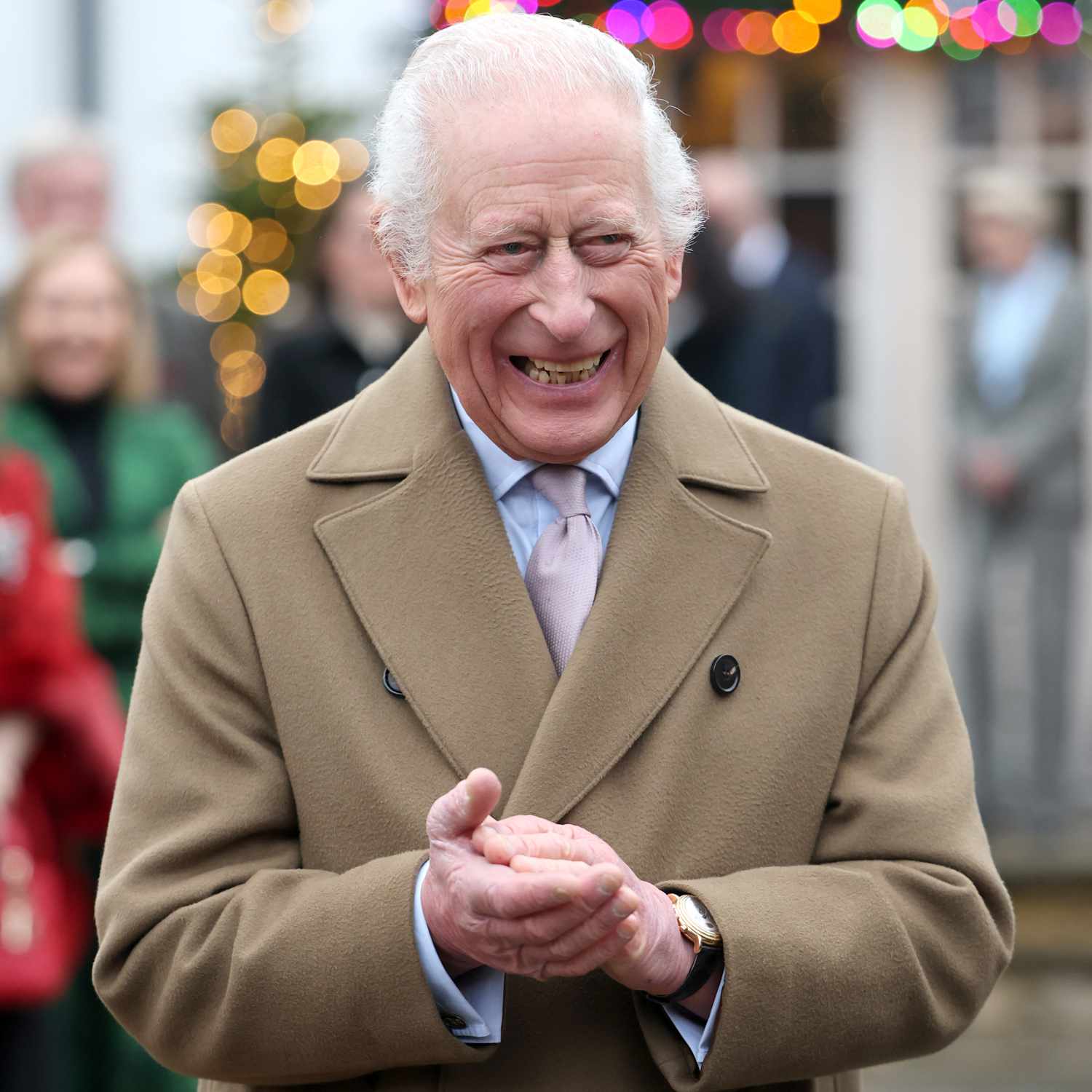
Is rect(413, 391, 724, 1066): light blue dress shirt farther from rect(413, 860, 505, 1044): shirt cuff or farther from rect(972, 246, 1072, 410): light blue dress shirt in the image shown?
rect(972, 246, 1072, 410): light blue dress shirt

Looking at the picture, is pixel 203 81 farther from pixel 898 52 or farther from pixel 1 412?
pixel 1 412

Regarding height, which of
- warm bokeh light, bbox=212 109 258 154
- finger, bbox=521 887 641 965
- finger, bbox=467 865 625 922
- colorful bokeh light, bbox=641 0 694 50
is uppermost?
colorful bokeh light, bbox=641 0 694 50

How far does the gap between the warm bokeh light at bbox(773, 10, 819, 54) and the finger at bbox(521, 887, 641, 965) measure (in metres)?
6.19

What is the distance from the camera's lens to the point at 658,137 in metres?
2.50

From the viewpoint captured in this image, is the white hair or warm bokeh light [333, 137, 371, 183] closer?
the white hair

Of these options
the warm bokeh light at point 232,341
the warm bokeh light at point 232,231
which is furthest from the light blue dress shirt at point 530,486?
the warm bokeh light at point 232,231

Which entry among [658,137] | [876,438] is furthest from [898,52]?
[658,137]

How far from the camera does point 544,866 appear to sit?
2.21 m

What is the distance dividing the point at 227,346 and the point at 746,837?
6486 millimetres

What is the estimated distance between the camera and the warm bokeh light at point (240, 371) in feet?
28.0

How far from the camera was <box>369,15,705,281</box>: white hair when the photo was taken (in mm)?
2420

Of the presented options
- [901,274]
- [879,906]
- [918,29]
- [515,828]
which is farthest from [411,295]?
[901,274]


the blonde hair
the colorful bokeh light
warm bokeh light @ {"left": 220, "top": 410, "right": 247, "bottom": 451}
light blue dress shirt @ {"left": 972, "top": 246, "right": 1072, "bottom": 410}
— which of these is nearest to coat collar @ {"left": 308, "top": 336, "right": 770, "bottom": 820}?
the blonde hair

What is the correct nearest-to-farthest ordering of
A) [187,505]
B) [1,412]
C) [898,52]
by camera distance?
1. [187,505]
2. [1,412]
3. [898,52]
